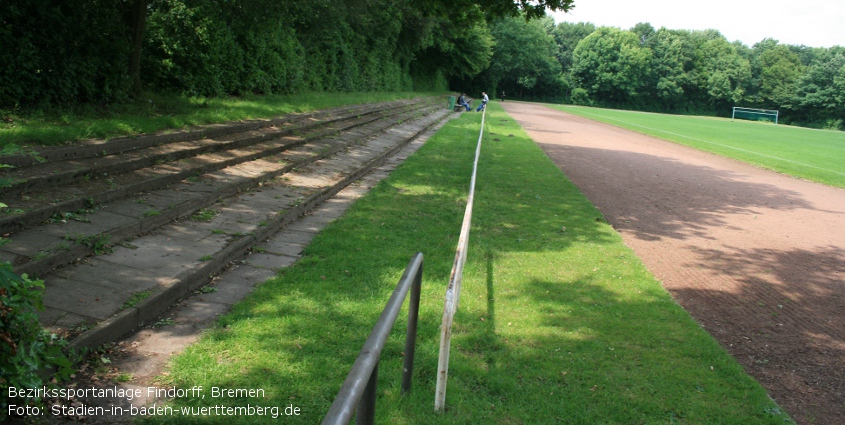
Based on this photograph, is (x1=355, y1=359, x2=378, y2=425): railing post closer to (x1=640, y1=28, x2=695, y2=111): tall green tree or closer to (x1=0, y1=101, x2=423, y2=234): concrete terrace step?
(x1=0, y1=101, x2=423, y2=234): concrete terrace step

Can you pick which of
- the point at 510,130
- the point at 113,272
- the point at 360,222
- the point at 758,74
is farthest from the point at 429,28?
the point at 758,74

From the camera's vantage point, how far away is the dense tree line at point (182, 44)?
901 centimetres

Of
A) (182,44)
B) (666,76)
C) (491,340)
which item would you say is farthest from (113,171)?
(666,76)

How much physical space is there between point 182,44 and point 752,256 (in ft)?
43.0

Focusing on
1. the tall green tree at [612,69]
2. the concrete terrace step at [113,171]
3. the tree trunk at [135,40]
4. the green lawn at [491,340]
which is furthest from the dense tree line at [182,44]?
Answer: the tall green tree at [612,69]

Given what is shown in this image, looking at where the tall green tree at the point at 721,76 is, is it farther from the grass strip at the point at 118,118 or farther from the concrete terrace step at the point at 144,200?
the concrete terrace step at the point at 144,200

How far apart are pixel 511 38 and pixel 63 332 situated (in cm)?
7170

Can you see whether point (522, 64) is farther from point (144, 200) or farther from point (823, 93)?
point (144, 200)

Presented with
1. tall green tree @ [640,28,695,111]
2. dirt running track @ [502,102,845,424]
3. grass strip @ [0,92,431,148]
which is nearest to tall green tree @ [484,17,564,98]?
tall green tree @ [640,28,695,111]

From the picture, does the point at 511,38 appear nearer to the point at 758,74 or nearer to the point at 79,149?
the point at 758,74

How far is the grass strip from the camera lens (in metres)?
7.07

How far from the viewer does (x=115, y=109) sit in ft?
33.6

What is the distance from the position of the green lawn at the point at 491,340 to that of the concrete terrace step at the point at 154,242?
540 millimetres

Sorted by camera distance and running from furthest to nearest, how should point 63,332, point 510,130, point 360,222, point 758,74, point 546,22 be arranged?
point 546,22
point 758,74
point 510,130
point 360,222
point 63,332
